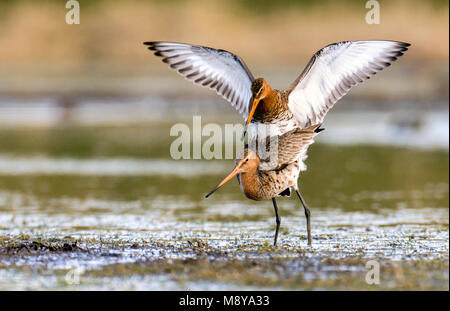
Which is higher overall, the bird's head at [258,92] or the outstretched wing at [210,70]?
the outstretched wing at [210,70]

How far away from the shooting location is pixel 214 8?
95.8 feet

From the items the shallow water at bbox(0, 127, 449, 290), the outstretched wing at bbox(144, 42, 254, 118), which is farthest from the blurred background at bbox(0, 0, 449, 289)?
the outstretched wing at bbox(144, 42, 254, 118)

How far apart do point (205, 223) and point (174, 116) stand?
44.8 feet

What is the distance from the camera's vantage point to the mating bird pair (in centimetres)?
813

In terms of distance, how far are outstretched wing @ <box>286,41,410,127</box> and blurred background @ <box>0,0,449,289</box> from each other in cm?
122

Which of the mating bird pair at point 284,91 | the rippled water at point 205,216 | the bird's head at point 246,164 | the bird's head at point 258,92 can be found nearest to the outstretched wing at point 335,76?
the mating bird pair at point 284,91

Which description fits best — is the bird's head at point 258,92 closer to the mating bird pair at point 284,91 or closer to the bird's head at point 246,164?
the mating bird pair at point 284,91

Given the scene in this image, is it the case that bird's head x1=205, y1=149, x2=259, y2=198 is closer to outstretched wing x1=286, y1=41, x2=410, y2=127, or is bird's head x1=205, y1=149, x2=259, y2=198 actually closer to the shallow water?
the shallow water

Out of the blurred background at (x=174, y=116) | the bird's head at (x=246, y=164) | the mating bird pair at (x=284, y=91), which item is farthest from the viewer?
the blurred background at (x=174, y=116)

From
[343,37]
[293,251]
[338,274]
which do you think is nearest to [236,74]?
[293,251]

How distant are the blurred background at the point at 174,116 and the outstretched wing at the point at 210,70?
53.4 inches

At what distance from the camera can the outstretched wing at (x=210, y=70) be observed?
9148 millimetres

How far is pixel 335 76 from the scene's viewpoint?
9055mm
